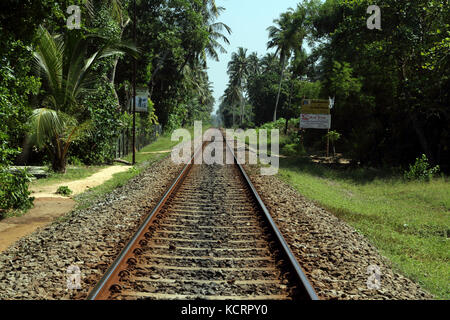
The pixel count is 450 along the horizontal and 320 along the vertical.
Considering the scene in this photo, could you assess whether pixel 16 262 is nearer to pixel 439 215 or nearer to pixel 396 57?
pixel 439 215

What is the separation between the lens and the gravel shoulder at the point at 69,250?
438 centimetres

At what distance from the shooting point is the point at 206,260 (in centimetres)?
523

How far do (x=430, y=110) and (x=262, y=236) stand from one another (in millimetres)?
12342

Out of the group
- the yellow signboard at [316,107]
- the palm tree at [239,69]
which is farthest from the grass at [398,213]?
the palm tree at [239,69]

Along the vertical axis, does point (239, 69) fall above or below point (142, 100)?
above

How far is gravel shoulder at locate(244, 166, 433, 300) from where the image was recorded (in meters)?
4.45

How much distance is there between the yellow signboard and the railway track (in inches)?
533

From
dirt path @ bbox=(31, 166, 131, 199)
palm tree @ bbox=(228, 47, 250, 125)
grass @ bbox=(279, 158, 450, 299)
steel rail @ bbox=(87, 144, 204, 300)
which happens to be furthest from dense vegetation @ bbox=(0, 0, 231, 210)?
palm tree @ bbox=(228, 47, 250, 125)

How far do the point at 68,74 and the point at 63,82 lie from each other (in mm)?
330

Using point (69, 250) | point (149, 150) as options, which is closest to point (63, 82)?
point (69, 250)

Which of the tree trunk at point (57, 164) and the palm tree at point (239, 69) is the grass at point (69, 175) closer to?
the tree trunk at point (57, 164)

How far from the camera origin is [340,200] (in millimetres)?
10664

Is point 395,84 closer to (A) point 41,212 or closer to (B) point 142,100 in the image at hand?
(B) point 142,100
